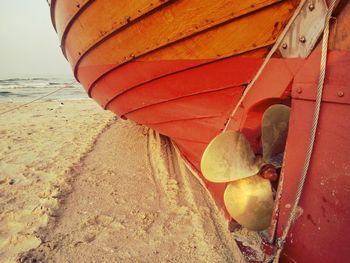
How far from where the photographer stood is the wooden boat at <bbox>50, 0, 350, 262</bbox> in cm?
160

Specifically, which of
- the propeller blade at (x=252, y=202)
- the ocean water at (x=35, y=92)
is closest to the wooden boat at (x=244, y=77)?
the propeller blade at (x=252, y=202)

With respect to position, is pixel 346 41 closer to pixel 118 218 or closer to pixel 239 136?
pixel 239 136

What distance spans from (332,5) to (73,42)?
2.44m

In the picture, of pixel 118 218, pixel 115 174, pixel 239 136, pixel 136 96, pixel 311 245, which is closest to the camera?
pixel 311 245

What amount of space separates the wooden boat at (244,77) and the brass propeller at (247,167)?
0.41 feet

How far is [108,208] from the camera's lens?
282 centimetres

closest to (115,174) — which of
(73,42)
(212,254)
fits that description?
(73,42)

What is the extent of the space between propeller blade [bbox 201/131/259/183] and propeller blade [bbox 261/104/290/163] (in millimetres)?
113

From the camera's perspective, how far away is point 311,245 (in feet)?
5.53

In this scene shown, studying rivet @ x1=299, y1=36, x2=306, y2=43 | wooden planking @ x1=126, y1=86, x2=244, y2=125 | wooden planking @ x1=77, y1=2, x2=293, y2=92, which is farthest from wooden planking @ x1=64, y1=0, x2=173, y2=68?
rivet @ x1=299, y1=36, x2=306, y2=43

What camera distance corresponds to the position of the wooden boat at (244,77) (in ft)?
5.25

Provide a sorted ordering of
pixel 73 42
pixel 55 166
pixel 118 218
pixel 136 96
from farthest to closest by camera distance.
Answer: pixel 55 166, pixel 73 42, pixel 136 96, pixel 118 218

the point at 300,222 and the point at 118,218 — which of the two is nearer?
the point at 300,222

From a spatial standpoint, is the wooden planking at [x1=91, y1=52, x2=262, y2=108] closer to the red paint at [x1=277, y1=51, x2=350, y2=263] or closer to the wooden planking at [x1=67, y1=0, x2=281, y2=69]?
the wooden planking at [x1=67, y1=0, x2=281, y2=69]
